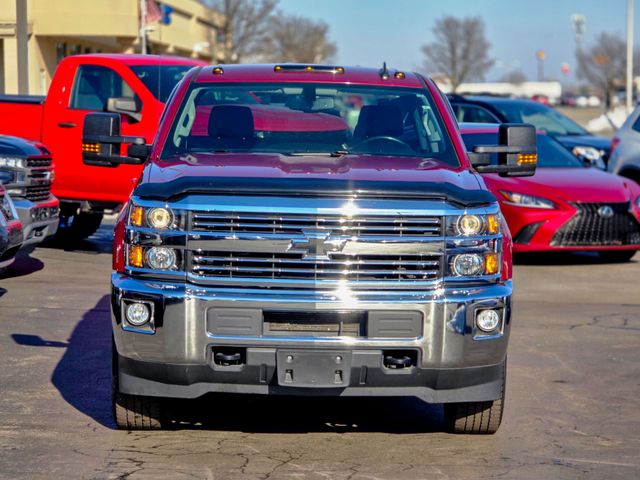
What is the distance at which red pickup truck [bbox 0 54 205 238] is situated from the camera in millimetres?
13836

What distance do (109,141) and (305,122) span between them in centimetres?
112

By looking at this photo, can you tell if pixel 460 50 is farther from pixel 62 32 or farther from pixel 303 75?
pixel 303 75

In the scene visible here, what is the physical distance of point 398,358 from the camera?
5953 millimetres

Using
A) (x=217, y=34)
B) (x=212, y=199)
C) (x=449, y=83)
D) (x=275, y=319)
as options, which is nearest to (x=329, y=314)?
(x=275, y=319)

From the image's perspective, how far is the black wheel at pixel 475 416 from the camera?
21.4 ft

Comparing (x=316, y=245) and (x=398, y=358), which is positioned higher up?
(x=316, y=245)

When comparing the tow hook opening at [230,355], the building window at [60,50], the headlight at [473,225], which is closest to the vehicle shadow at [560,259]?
the headlight at [473,225]

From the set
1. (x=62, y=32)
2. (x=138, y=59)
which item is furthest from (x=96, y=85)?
(x=62, y=32)

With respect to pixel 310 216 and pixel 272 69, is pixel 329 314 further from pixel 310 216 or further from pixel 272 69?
pixel 272 69

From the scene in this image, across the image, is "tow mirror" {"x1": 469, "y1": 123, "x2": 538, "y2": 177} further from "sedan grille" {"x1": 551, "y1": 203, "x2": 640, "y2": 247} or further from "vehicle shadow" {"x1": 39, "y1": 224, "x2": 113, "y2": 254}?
"vehicle shadow" {"x1": 39, "y1": 224, "x2": 113, "y2": 254}

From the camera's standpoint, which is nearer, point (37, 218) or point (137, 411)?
point (137, 411)

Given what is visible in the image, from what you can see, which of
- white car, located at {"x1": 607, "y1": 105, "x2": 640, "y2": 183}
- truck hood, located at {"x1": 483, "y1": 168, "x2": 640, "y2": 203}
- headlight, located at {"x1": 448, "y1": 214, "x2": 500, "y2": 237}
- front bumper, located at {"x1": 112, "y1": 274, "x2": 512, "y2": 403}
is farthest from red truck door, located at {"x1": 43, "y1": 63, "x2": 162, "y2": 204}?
headlight, located at {"x1": 448, "y1": 214, "x2": 500, "y2": 237}

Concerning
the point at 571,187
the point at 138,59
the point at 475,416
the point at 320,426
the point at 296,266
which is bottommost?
the point at 320,426

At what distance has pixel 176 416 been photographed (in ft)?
22.9
